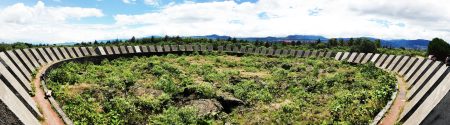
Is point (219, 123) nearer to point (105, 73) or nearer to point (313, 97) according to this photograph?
point (313, 97)

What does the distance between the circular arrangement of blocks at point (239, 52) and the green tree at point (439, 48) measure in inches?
524

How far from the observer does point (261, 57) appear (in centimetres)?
3972

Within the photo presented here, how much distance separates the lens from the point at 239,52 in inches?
1650

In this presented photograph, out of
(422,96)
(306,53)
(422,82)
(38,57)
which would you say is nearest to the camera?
(422,96)

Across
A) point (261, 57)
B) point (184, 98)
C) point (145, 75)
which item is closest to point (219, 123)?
point (184, 98)

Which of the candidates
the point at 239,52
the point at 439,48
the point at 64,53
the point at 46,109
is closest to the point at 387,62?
the point at 239,52

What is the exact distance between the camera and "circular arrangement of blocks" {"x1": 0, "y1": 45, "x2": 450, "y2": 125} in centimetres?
1011

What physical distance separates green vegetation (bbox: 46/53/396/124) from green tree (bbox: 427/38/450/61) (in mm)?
19190

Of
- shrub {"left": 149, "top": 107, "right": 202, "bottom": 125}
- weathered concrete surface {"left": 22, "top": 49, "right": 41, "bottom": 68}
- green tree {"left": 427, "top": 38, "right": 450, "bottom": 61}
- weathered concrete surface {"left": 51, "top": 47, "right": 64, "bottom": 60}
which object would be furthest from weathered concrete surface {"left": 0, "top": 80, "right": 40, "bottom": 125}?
green tree {"left": 427, "top": 38, "right": 450, "bottom": 61}

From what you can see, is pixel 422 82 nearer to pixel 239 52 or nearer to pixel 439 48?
pixel 239 52

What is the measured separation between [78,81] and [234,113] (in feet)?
30.5

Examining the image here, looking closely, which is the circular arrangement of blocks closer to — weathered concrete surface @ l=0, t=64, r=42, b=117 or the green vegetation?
weathered concrete surface @ l=0, t=64, r=42, b=117

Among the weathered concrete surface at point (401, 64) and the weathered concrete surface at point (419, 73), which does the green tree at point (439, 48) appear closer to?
the weathered concrete surface at point (401, 64)

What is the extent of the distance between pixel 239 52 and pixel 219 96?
2278 centimetres
